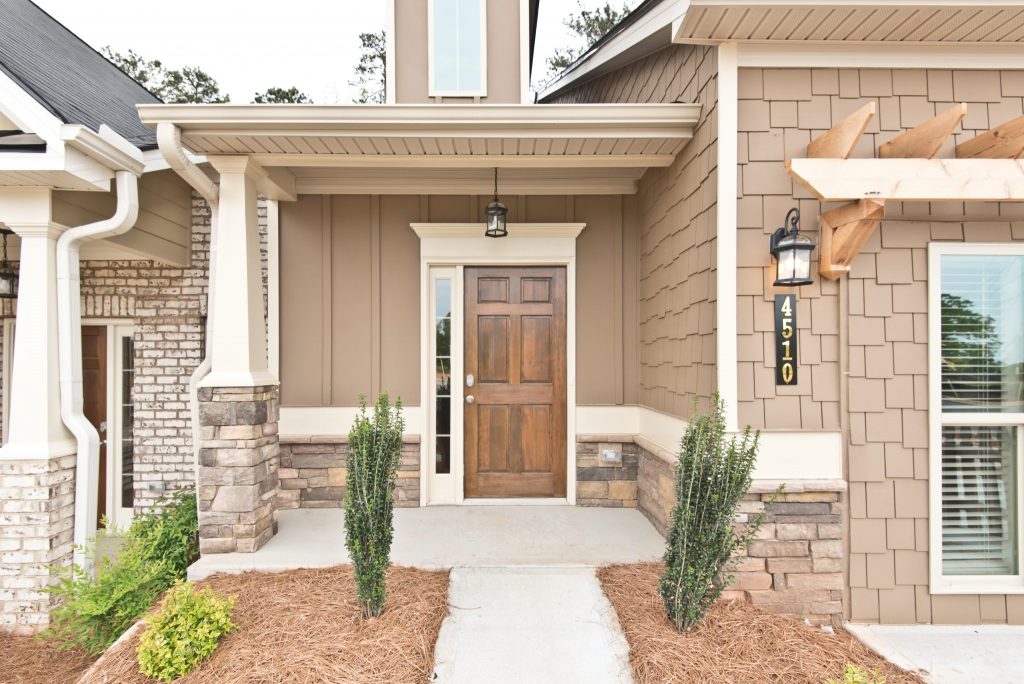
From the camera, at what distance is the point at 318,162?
3195 millimetres

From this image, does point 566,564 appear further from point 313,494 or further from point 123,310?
point 123,310

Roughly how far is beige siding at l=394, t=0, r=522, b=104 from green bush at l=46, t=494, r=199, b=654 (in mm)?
3528

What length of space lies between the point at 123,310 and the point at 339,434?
209 centimetres

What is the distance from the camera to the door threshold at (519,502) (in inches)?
152

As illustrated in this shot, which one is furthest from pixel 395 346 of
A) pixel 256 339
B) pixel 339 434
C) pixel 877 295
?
pixel 877 295

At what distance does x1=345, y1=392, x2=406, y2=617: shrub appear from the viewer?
223cm

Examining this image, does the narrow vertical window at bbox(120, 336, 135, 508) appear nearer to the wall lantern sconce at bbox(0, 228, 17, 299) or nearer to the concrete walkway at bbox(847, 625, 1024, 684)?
the wall lantern sconce at bbox(0, 228, 17, 299)

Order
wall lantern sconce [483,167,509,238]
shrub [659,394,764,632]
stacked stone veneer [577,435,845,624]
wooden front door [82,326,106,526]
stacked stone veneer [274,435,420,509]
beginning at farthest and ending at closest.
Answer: wooden front door [82,326,106,526]
stacked stone veneer [274,435,420,509]
wall lantern sconce [483,167,509,238]
stacked stone veneer [577,435,845,624]
shrub [659,394,764,632]

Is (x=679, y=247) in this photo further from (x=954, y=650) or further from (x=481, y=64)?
(x=954, y=650)

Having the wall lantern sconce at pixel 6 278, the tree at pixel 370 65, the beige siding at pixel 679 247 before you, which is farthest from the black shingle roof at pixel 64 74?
the tree at pixel 370 65

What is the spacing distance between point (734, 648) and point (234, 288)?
130 inches

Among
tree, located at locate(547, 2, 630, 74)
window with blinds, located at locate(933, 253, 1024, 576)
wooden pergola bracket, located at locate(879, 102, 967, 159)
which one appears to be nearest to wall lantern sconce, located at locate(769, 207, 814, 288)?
wooden pergola bracket, located at locate(879, 102, 967, 159)

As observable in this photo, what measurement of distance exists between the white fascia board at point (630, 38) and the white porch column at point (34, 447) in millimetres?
3882

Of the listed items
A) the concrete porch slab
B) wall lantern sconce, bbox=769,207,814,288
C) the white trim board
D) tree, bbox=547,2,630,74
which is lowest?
the concrete porch slab
